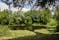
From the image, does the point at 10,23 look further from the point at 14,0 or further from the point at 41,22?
the point at 14,0

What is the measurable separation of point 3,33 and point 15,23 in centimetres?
2344

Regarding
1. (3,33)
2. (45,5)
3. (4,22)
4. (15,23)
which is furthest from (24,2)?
(15,23)

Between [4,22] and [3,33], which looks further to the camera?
[4,22]

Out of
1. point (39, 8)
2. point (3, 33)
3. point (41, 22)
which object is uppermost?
point (39, 8)

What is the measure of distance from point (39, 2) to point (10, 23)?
1407 inches

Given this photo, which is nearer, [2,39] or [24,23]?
[2,39]

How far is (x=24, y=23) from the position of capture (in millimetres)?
55344

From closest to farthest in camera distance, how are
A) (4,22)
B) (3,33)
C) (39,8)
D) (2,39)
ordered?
1. (39,8)
2. (2,39)
3. (3,33)
4. (4,22)

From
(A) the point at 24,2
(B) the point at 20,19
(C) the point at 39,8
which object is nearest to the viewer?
(A) the point at 24,2

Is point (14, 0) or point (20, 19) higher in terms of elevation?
point (14, 0)

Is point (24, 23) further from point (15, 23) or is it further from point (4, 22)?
point (4, 22)

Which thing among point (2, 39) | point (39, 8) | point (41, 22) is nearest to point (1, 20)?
point (41, 22)

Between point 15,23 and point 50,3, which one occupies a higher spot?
point 50,3

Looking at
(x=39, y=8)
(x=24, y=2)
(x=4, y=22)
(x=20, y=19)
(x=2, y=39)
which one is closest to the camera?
(x=24, y=2)
